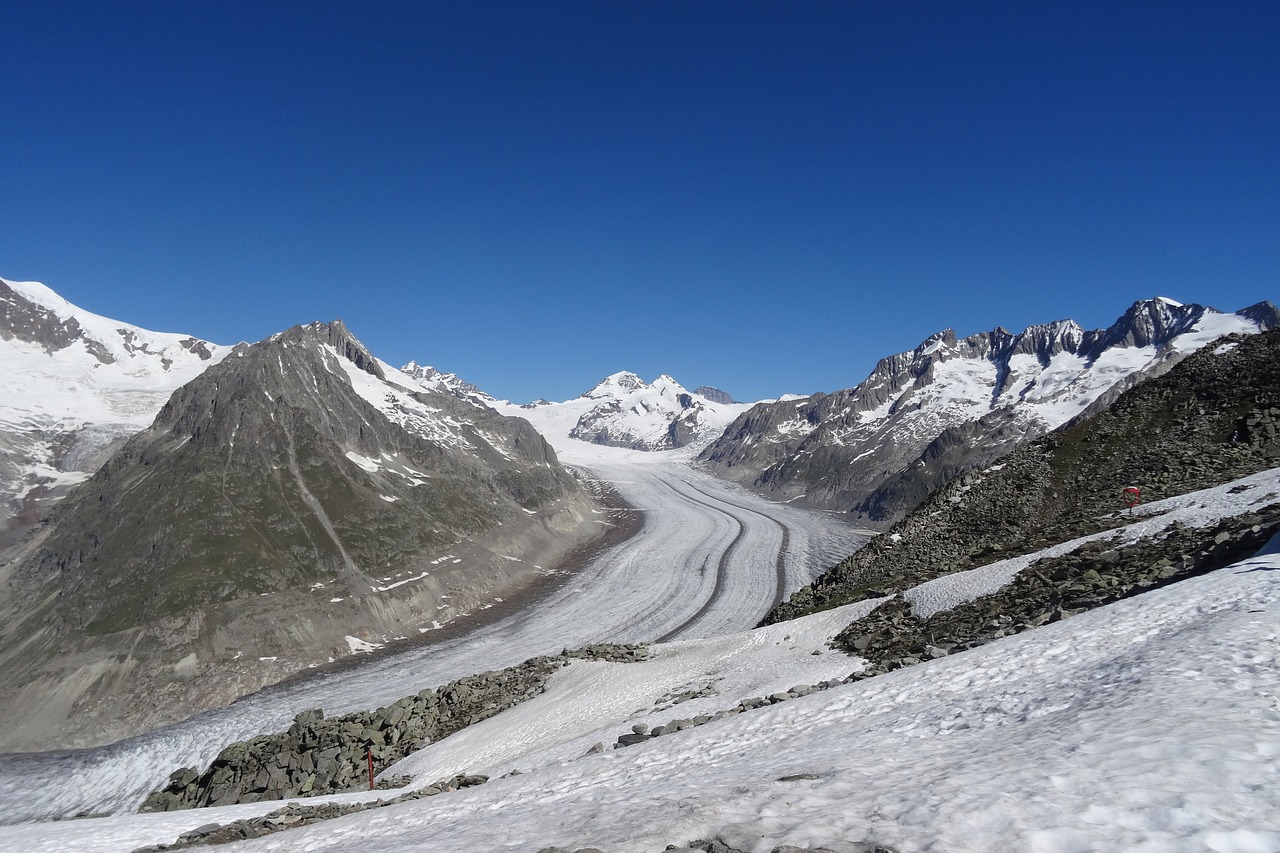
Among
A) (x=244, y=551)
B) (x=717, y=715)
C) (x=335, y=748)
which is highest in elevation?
(x=244, y=551)

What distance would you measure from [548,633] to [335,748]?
49.5 m

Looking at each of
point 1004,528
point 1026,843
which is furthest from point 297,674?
point 1026,843

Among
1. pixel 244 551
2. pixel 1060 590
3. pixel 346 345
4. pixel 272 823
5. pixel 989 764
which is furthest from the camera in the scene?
pixel 346 345

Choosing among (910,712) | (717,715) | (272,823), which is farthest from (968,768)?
(272,823)

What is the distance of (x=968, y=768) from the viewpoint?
31.9 ft

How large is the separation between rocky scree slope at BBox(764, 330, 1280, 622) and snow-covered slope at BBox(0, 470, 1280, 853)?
20570mm

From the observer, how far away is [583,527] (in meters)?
149

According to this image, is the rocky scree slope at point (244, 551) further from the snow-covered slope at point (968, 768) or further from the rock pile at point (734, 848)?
the rock pile at point (734, 848)

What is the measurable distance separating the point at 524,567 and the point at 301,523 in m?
35.7

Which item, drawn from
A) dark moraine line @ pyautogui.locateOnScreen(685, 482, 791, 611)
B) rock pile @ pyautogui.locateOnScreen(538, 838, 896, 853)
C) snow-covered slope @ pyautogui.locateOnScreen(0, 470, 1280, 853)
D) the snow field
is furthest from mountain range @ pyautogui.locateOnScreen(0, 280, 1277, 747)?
rock pile @ pyautogui.locateOnScreen(538, 838, 896, 853)

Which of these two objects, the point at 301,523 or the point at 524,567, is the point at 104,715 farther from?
the point at 524,567

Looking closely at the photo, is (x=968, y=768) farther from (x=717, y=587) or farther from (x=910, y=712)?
(x=717, y=587)

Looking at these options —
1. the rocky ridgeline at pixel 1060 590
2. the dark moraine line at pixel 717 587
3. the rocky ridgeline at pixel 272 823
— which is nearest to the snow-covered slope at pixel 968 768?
the rocky ridgeline at pixel 272 823

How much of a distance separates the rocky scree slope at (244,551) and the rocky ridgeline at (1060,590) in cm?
6589
